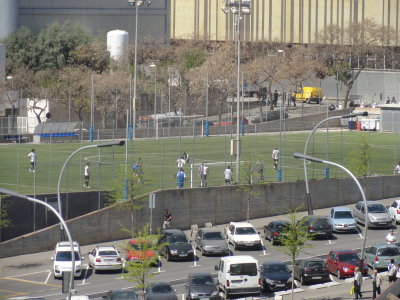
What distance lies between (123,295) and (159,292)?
4.87 feet

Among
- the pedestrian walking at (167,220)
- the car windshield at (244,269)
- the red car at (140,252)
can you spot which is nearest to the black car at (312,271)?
the car windshield at (244,269)

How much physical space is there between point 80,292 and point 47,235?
8.38m

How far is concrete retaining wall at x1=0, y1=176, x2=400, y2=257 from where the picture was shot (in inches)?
1884

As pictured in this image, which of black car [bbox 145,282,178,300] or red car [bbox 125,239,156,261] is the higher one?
red car [bbox 125,239,156,261]

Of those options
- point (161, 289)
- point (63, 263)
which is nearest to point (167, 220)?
point (63, 263)

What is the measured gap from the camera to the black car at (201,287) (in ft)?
121

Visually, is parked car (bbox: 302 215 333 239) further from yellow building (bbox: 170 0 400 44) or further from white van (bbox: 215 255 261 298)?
yellow building (bbox: 170 0 400 44)

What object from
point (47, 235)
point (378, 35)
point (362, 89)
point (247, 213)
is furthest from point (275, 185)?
point (378, 35)

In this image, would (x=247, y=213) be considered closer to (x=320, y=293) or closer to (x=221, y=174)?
(x=221, y=174)

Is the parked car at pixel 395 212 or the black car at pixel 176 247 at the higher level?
the parked car at pixel 395 212

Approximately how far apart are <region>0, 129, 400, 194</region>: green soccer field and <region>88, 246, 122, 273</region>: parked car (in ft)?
30.4

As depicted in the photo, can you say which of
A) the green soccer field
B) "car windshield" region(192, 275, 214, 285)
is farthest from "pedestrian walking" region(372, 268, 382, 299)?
the green soccer field

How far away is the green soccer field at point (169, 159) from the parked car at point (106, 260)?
30.4 feet

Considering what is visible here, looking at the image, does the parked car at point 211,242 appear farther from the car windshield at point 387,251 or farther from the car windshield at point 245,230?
the car windshield at point 387,251
